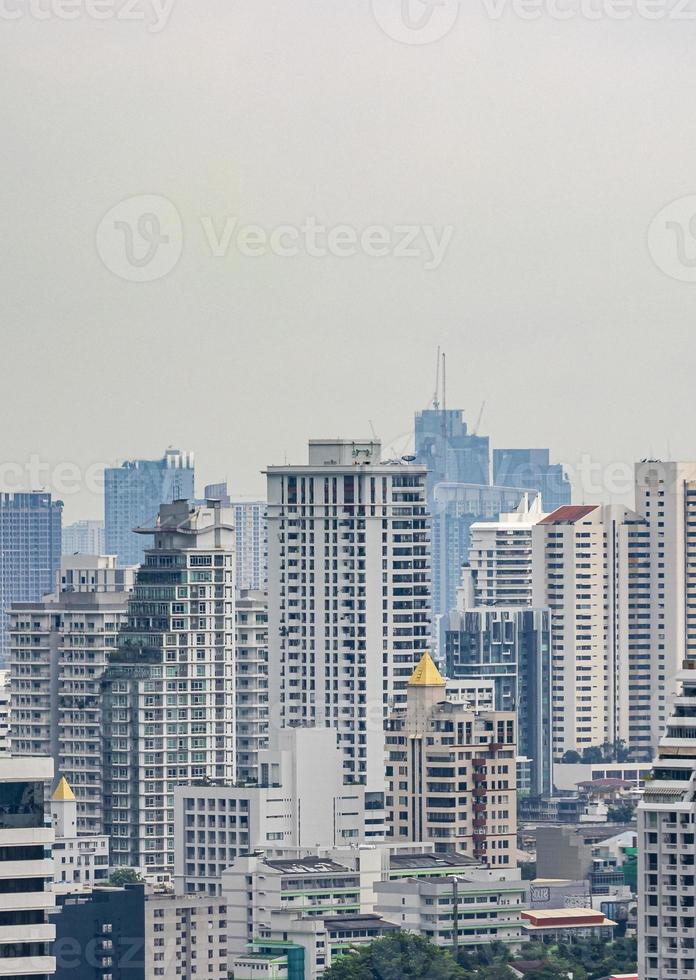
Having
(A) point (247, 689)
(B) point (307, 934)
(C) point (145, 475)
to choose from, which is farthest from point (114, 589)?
(B) point (307, 934)

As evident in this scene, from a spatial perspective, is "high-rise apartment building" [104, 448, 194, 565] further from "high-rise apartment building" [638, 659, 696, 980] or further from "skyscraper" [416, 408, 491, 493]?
"high-rise apartment building" [638, 659, 696, 980]

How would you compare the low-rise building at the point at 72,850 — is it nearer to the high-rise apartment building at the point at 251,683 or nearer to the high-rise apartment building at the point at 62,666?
the high-rise apartment building at the point at 62,666

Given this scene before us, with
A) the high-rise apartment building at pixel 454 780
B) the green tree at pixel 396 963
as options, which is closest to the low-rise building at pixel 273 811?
the high-rise apartment building at pixel 454 780

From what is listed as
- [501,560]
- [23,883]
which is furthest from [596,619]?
[23,883]

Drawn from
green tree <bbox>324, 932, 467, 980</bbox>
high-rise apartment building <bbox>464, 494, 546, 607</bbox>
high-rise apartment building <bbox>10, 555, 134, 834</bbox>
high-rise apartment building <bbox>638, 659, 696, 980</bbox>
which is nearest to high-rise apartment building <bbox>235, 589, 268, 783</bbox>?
high-rise apartment building <bbox>10, 555, 134, 834</bbox>

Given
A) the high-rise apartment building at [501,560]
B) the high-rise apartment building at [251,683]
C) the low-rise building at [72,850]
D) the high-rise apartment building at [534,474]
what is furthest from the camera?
the high-rise apartment building at [534,474]

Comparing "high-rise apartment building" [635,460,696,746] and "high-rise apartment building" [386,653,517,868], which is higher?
"high-rise apartment building" [635,460,696,746]
